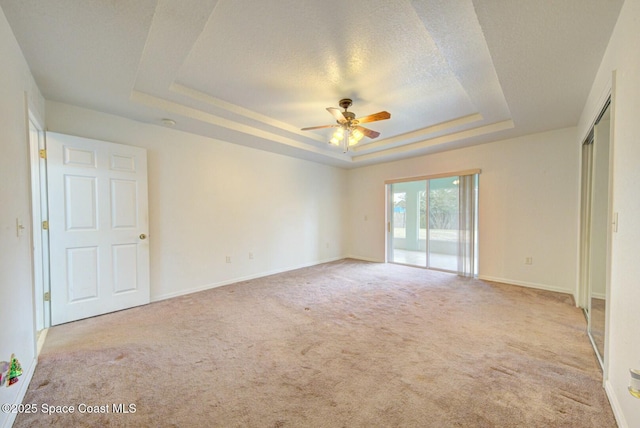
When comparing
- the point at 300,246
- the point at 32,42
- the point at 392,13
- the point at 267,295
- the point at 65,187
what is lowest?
the point at 267,295

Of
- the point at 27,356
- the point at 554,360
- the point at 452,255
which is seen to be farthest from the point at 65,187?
the point at 452,255

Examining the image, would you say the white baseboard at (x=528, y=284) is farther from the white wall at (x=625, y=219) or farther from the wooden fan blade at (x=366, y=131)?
the wooden fan blade at (x=366, y=131)

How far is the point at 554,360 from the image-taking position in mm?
2041

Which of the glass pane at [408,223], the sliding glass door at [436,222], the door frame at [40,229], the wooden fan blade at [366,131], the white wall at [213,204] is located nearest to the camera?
the door frame at [40,229]


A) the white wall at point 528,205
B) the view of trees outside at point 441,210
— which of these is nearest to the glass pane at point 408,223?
the view of trees outside at point 441,210

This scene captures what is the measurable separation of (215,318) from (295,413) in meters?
1.71

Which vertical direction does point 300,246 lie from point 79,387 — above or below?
above

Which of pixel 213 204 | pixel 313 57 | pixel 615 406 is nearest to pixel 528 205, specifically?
pixel 615 406

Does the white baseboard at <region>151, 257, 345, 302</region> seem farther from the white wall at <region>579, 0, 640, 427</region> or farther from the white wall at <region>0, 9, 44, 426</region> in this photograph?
the white wall at <region>579, 0, 640, 427</region>


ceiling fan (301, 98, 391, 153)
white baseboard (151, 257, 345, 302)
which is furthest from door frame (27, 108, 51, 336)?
ceiling fan (301, 98, 391, 153)

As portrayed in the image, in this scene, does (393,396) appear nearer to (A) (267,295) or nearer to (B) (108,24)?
(A) (267,295)

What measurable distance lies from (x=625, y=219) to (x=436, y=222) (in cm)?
392

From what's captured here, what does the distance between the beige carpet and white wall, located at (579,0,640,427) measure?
0.25 metres

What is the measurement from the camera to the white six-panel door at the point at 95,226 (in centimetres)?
271
